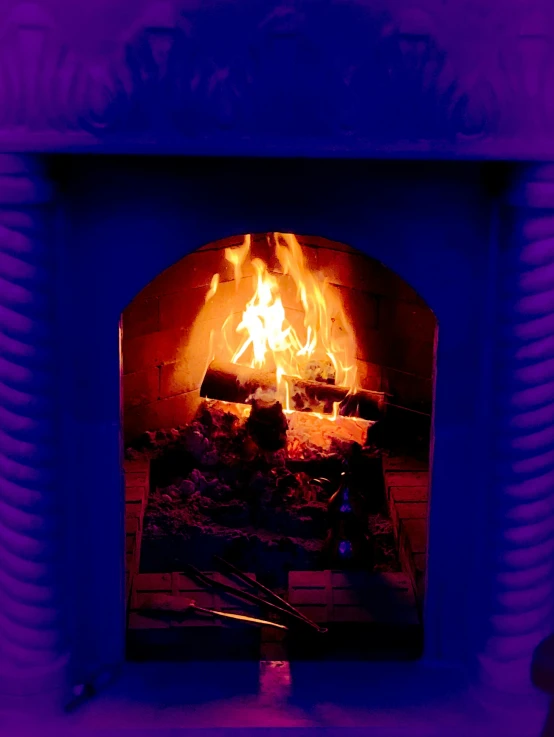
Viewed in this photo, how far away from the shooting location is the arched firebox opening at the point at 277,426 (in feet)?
8.54

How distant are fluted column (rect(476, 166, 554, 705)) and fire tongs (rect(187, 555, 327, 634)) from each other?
457 millimetres

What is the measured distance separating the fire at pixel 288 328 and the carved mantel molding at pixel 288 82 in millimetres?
1221

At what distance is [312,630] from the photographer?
7.64ft

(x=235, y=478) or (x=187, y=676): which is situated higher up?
(x=235, y=478)

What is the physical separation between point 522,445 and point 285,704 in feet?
2.62

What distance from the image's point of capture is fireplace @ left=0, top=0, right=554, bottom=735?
5.80 feet

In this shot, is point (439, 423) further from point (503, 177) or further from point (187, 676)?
point (187, 676)

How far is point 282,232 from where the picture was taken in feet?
7.14

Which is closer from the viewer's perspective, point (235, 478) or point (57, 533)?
point (57, 533)

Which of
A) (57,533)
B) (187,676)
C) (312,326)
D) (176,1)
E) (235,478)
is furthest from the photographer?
(312,326)

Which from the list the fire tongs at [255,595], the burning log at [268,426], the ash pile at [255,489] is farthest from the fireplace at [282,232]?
the burning log at [268,426]

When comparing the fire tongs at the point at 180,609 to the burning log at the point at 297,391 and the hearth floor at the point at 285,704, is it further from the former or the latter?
the burning log at the point at 297,391

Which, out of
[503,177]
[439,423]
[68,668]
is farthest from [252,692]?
[503,177]

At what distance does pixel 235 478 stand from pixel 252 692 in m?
0.80
